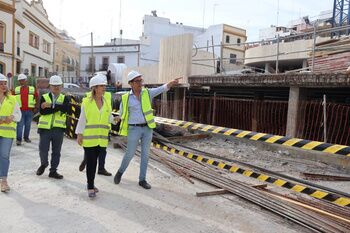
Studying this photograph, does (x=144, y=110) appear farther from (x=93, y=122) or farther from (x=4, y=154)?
(x=4, y=154)

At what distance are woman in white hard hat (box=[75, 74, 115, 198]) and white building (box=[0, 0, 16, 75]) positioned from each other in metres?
27.8

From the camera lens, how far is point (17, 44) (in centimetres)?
3234

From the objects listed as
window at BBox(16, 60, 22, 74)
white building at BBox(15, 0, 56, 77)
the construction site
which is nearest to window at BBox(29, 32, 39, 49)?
white building at BBox(15, 0, 56, 77)

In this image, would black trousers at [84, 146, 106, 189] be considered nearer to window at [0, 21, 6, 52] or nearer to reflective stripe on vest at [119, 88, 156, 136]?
reflective stripe on vest at [119, 88, 156, 136]

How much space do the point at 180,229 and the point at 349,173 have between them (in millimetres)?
4908

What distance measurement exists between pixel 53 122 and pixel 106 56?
50.8 metres

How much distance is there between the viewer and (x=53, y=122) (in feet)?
19.6

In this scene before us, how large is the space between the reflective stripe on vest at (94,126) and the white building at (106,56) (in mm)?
46738

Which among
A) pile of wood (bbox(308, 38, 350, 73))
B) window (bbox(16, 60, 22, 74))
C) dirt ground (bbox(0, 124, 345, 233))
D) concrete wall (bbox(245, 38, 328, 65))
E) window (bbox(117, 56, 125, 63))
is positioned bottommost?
dirt ground (bbox(0, 124, 345, 233))

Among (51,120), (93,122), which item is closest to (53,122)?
(51,120)

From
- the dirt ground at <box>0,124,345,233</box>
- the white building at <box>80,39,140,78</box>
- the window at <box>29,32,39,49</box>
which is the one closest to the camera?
the dirt ground at <box>0,124,345,233</box>

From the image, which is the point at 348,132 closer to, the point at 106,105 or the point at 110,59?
the point at 106,105

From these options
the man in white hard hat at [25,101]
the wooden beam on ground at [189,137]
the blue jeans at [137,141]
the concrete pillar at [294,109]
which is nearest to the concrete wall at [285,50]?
the wooden beam on ground at [189,137]

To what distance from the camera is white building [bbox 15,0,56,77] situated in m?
32.9
